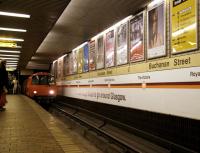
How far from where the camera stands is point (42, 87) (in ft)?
68.2

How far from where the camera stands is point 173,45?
22.1ft

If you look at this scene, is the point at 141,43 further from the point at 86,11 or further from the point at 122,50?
the point at 86,11

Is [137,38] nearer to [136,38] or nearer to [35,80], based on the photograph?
[136,38]

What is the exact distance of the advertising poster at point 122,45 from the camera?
9.70 m

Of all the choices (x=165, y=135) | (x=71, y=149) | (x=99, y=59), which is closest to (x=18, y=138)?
(x=71, y=149)

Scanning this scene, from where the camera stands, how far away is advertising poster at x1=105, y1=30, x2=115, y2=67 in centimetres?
1092

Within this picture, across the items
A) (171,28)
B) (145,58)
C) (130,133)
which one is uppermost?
(171,28)

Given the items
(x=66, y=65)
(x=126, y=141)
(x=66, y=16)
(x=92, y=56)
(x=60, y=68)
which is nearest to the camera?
(x=126, y=141)

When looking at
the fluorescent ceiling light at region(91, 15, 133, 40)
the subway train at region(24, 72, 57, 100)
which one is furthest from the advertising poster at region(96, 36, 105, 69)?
the subway train at region(24, 72, 57, 100)

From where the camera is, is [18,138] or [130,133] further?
[130,133]

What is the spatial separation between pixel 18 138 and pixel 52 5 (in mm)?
4039

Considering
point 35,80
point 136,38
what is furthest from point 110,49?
point 35,80

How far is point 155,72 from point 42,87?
1443 cm

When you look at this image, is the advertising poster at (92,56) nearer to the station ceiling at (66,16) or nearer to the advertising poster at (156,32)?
the station ceiling at (66,16)
